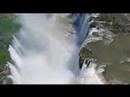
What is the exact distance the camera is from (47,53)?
3621mm

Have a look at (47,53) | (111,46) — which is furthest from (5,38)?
(111,46)

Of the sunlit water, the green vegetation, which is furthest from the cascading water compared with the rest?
the sunlit water

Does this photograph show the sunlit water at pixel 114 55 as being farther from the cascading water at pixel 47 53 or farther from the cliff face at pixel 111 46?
the cascading water at pixel 47 53

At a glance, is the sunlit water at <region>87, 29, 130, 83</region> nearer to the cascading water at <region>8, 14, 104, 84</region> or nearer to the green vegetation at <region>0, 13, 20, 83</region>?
the cascading water at <region>8, 14, 104, 84</region>

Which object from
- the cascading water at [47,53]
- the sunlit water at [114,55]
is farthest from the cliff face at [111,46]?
the cascading water at [47,53]

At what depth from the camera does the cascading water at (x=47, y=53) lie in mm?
3088

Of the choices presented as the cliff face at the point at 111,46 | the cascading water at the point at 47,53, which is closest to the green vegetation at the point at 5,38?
the cascading water at the point at 47,53

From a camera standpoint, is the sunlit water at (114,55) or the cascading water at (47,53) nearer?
the sunlit water at (114,55)

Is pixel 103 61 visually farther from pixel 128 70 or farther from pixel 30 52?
pixel 30 52

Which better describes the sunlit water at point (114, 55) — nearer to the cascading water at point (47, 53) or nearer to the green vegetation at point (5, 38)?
the cascading water at point (47, 53)

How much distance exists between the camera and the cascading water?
3088mm

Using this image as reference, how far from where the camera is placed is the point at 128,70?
3172mm
